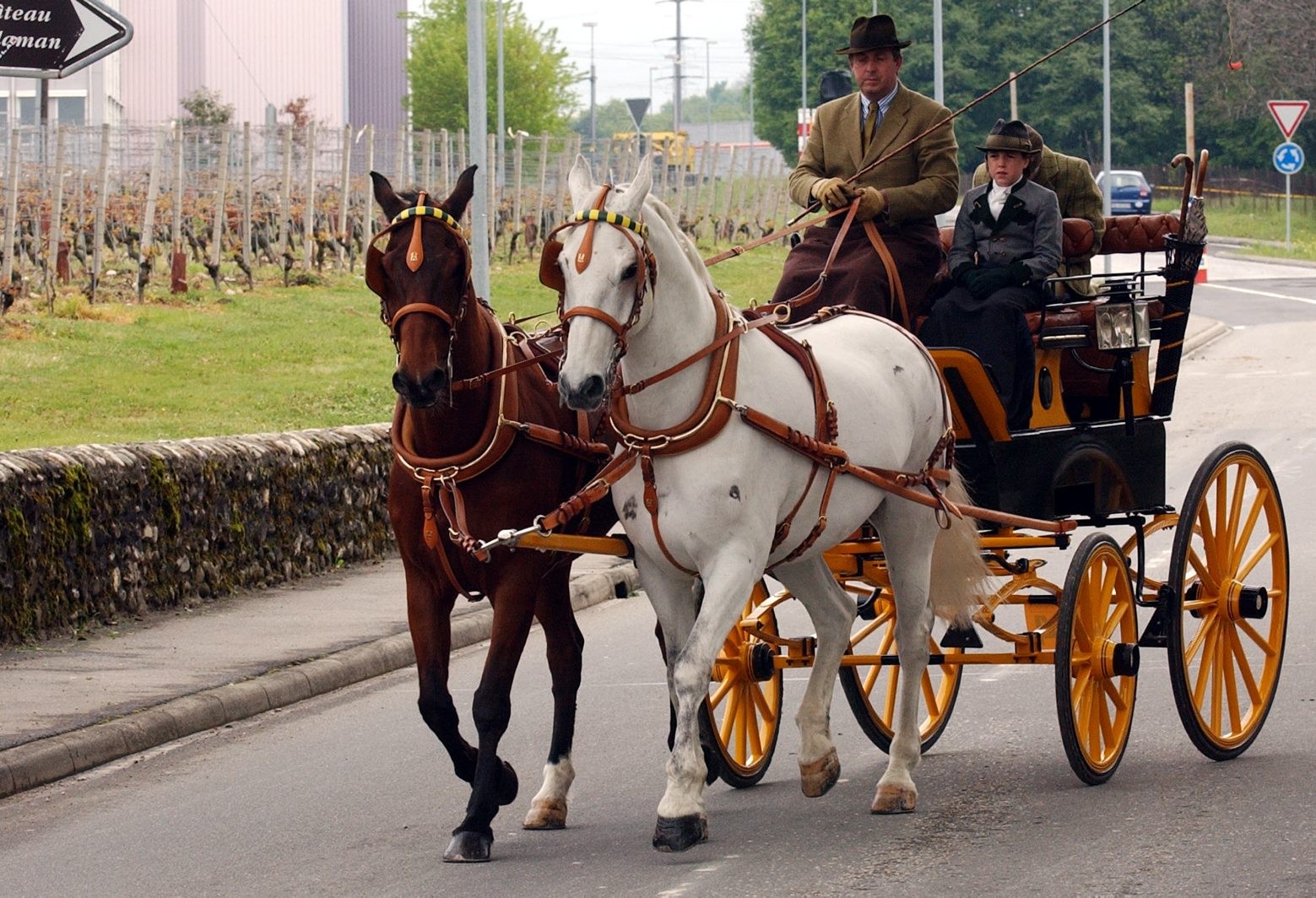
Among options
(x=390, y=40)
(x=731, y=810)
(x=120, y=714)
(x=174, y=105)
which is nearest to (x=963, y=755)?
(x=731, y=810)

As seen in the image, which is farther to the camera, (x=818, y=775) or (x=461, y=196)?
(x=818, y=775)

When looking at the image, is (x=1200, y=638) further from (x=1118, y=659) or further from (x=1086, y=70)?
(x=1086, y=70)

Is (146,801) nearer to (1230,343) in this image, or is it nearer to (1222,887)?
(1222,887)

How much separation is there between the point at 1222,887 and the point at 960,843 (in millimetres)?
934

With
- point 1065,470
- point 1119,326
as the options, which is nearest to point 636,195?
point 1065,470

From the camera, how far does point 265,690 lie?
9406 millimetres

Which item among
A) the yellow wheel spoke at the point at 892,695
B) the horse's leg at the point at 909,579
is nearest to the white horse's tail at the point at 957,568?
the horse's leg at the point at 909,579

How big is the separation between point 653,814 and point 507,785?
21.8 inches

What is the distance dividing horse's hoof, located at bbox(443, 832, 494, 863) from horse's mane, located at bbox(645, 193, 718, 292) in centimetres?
191

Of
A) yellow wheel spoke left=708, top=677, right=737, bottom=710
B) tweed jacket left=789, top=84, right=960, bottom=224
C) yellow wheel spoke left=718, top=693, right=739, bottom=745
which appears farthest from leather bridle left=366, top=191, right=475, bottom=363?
tweed jacket left=789, top=84, right=960, bottom=224

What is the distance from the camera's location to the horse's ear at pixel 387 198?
244 inches

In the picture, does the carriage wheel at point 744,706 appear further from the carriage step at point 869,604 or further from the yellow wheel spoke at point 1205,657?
the yellow wheel spoke at point 1205,657

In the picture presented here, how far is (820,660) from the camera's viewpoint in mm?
7047

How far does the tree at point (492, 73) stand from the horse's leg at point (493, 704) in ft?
186
